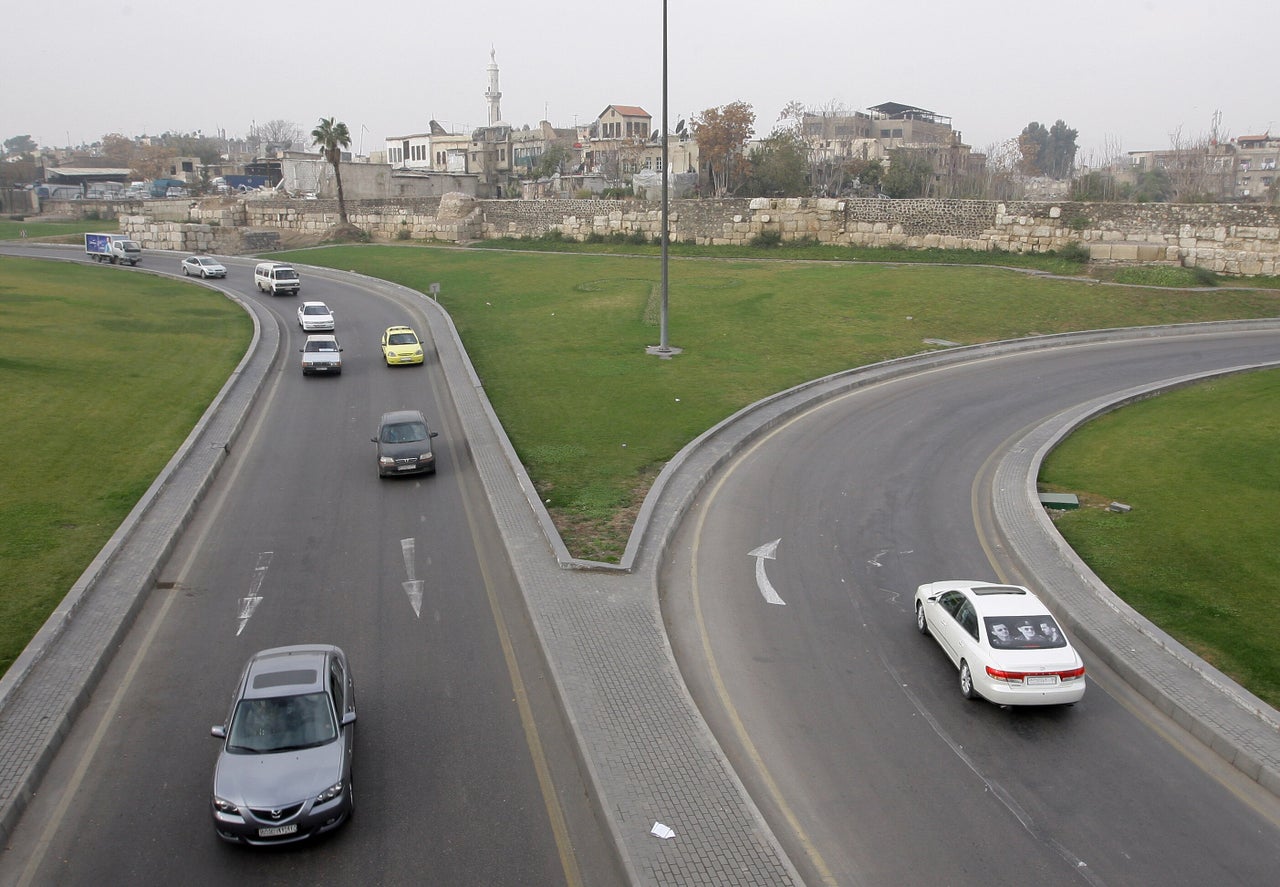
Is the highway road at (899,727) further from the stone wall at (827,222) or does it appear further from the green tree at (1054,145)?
the green tree at (1054,145)

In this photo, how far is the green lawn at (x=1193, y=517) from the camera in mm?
13211

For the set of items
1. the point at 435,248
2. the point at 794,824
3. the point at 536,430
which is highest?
the point at 435,248

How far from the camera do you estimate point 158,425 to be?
23.1m

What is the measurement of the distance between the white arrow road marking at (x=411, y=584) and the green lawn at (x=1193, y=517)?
A: 1141 centimetres

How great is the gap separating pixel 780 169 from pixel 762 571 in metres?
57.7

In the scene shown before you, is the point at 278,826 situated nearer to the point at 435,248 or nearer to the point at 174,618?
the point at 174,618

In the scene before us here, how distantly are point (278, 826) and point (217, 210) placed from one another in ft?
262

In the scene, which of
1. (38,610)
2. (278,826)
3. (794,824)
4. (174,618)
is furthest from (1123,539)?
(38,610)

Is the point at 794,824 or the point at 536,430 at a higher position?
the point at 536,430

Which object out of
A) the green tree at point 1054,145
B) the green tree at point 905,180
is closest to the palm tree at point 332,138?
the green tree at point 905,180

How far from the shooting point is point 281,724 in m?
9.60

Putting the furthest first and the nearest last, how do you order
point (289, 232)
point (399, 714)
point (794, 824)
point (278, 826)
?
point (289, 232) < point (399, 714) < point (794, 824) < point (278, 826)

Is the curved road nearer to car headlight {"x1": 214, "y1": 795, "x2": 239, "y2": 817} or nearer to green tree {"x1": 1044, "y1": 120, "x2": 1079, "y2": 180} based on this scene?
car headlight {"x1": 214, "y1": 795, "x2": 239, "y2": 817}

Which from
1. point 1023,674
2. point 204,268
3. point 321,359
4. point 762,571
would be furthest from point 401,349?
point 204,268
